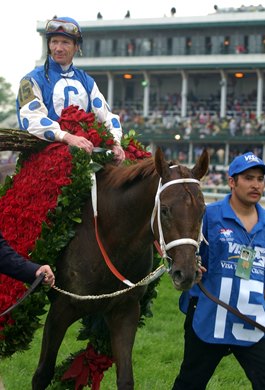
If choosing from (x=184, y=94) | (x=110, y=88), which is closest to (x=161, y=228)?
(x=184, y=94)

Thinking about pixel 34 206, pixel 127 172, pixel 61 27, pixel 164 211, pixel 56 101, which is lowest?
pixel 34 206

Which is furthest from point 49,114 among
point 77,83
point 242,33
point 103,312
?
point 242,33

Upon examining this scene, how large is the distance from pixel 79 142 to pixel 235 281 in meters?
1.32

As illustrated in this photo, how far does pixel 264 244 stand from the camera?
4.15 m

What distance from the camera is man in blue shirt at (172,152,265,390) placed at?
4102mm

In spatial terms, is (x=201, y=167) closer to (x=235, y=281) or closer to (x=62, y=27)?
(x=235, y=281)

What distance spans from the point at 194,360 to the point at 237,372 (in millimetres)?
1924

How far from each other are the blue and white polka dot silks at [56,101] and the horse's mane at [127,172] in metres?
0.40

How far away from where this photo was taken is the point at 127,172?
432 cm

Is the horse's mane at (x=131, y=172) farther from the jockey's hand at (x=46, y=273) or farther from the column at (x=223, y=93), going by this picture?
the column at (x=223, y=93)

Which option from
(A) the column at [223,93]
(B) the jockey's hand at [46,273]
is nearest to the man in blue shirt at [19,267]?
(B) the jockey's hand at [46,273]

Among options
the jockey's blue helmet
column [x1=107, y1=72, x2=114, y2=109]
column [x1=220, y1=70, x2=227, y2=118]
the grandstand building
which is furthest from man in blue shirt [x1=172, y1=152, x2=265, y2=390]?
column [x1=107, y1=72, x2=114, y2=109]

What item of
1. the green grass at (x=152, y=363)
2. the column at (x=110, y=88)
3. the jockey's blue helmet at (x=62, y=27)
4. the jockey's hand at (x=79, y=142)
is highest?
the column at (x=110, y=88)

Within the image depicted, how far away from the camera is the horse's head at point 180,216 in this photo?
3.54m
